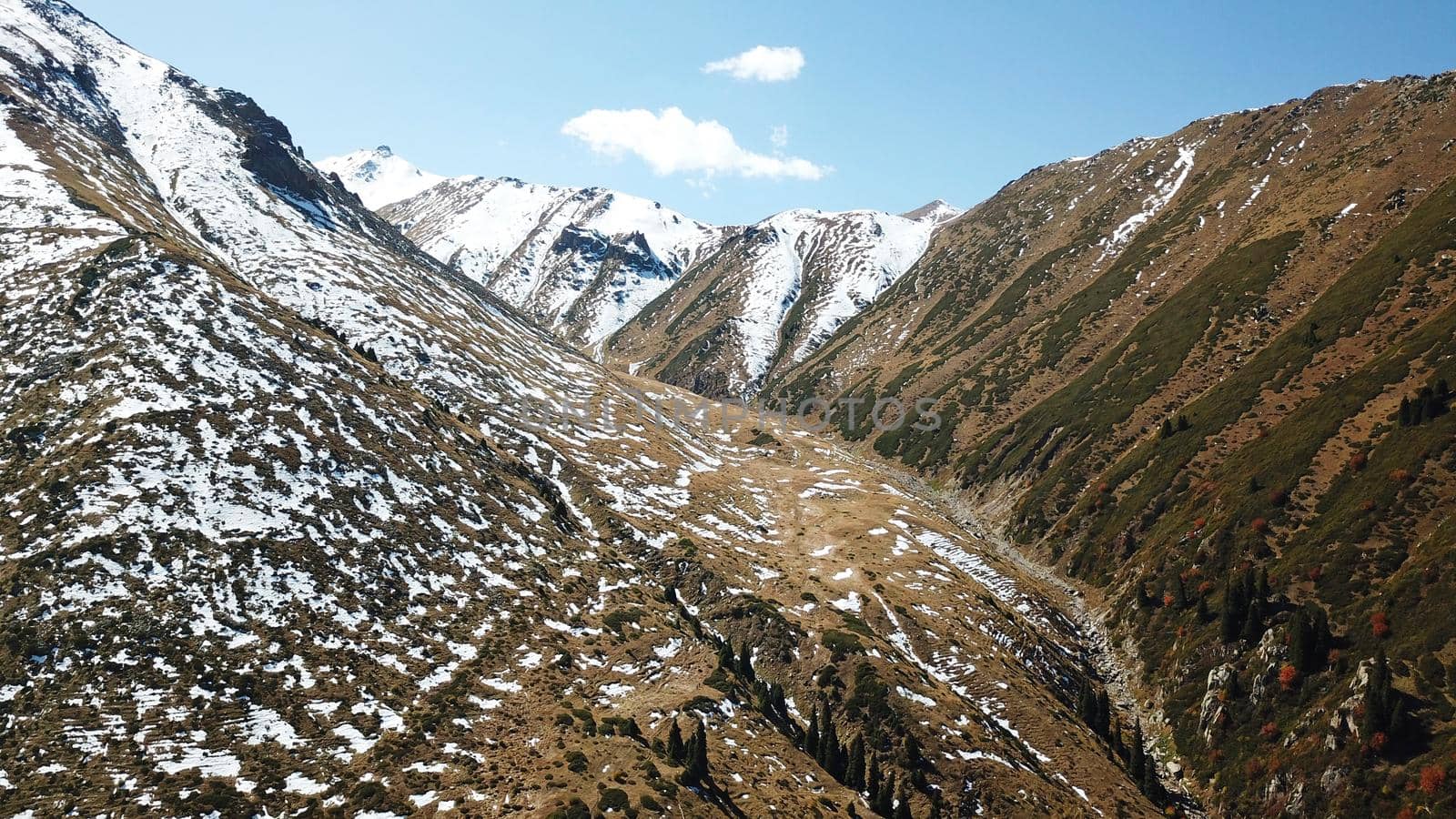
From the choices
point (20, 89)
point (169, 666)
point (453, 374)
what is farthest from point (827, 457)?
point (20, 89)

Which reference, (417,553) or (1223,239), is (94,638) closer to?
(417,553)

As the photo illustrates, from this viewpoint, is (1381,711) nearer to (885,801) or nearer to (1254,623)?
(1254,623)

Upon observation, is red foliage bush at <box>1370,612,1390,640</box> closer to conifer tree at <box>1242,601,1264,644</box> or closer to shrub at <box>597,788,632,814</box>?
conifer tree at <box>1242,601,1264,644</box>

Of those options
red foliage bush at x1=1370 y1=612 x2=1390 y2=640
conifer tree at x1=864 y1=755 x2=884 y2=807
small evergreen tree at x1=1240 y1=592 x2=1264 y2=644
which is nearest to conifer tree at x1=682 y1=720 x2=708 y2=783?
conifer tree at x1=864 y1=755 x2=884 y2=807

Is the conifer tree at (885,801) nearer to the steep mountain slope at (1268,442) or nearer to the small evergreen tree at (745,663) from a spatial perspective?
the small evergreen tree at (745,663)

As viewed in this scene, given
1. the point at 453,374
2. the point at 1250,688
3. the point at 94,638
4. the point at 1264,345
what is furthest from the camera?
the point at 453,374

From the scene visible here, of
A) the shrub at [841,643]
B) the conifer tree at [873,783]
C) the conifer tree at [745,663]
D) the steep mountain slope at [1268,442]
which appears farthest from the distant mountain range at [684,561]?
the conifer tree at [745,663]

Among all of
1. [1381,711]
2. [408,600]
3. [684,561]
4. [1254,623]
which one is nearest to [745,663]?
[684,561]
